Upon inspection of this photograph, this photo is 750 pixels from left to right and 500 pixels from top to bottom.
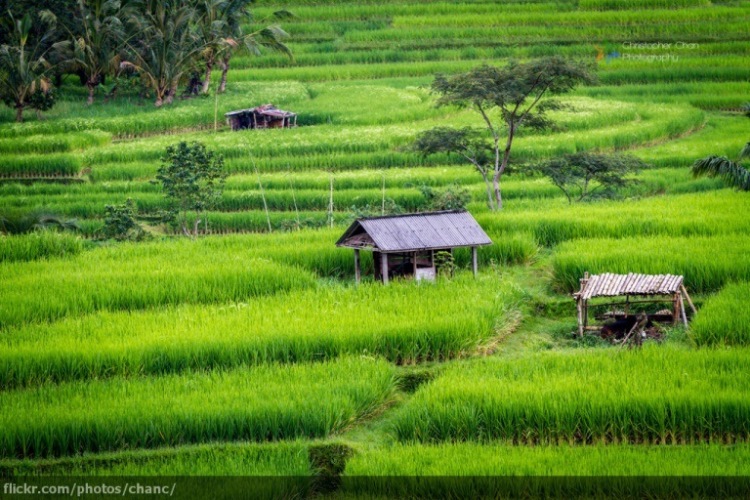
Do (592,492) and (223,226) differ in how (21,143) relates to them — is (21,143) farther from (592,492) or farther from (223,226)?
(592,492)

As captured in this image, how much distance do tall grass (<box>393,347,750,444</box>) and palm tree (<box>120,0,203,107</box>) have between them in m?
19.8

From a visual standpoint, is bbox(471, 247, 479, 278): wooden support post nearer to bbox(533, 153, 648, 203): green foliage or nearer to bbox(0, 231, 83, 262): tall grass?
bbox(533, 153, 648, 203): green foliage

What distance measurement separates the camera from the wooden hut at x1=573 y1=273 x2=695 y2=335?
13.0 meters

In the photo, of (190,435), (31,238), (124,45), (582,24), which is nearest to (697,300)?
(190,435)

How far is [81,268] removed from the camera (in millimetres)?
15500

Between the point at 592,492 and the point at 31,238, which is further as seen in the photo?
the point at 31,238

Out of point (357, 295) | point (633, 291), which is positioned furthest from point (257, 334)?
point (633, 291)

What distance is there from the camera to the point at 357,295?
14141 mm

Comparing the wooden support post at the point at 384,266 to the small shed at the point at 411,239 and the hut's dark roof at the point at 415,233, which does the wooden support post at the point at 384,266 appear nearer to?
the small shed at the point at 411,239

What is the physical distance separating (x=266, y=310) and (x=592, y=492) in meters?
5.35

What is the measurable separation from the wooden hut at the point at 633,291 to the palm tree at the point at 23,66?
17138mm

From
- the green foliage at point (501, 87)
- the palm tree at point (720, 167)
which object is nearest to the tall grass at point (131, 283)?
the green foliage at point (501, 87)

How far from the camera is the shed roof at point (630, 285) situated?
13.0 metres

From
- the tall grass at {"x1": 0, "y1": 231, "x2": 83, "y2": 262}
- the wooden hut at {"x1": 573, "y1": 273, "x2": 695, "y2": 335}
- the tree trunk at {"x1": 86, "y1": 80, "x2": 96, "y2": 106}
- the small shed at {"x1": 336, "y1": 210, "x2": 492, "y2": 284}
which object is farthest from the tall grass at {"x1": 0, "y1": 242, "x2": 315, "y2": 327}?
the tree trunk at {"x1": 86, "y1": 80, "x2": 96, "y2": 106}
